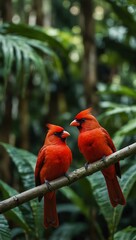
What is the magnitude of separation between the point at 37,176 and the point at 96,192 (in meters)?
0.51

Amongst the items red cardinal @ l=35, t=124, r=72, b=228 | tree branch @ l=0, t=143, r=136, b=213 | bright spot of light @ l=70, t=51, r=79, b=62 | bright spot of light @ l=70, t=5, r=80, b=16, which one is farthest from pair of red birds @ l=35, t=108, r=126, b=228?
bright spot of light @ l=70, t=5, r=80, b=16

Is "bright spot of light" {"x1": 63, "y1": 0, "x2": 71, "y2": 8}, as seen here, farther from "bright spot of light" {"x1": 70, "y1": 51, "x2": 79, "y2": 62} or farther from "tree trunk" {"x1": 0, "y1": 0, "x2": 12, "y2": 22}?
"tree trunk" {"x1": 0, "y1": 0, "x2": 12, "y2": 22}

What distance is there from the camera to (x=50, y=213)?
120 inches

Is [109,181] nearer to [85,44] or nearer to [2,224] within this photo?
[2,224]

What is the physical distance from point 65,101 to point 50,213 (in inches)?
183

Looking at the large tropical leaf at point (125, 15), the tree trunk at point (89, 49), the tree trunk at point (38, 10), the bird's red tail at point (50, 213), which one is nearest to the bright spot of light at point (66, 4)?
the tree trunk at point (38, 10)

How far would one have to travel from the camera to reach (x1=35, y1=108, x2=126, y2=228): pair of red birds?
296 cm

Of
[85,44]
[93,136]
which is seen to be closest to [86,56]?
[85,44]

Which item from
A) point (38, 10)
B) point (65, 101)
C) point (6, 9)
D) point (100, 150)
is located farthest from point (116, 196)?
point (65, 101)

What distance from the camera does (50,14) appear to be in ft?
26.6

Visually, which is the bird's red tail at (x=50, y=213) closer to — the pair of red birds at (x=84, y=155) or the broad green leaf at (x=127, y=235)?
the pair of red birds at (x=84, y=155)

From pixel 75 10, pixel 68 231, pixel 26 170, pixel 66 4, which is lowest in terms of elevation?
pixel 68 231

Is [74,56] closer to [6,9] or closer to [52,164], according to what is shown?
[6,9]

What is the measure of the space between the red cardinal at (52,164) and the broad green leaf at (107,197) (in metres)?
0.39
